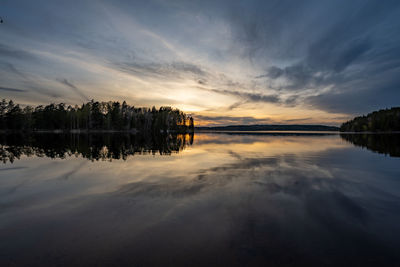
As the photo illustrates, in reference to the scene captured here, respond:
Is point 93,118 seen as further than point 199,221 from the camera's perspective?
Yes

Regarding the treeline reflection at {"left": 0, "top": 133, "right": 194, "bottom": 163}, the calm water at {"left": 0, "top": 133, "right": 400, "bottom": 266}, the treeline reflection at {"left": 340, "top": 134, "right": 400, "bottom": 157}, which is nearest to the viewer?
the calm water at {"left": 0, "top": 133, "right": 400, "bottom": 266}

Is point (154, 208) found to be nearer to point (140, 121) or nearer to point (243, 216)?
point (243, 216)

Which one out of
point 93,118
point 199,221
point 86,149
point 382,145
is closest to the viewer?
point 199,221

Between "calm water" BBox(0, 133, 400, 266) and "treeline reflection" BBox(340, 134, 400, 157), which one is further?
"treeline reflection" BBox(340, 134, 400, 157)

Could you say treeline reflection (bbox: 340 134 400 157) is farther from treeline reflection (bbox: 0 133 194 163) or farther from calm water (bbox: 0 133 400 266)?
treeline reflection (bbox: 0 133 194 163)

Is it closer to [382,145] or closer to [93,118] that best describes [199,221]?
[382,145]

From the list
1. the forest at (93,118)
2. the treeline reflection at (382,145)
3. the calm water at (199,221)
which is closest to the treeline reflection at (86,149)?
the calm water at (199,221)

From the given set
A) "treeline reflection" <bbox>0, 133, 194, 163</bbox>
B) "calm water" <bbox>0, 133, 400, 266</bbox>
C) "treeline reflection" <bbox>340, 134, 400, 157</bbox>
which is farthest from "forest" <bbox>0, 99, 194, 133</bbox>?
"calm water" <bbox>0, 133, 400, 266</bbox>

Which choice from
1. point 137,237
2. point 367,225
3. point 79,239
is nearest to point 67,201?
point 79,239

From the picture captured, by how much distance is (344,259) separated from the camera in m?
5.24

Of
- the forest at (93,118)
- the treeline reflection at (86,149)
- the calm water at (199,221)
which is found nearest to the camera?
the calm water at (199,221)

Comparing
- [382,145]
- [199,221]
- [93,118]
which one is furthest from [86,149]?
[93,118]

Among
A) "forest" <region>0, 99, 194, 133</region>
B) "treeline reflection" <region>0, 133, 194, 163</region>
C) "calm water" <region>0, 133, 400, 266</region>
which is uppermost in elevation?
"forest" <region>0, 99, 194, 133</region>

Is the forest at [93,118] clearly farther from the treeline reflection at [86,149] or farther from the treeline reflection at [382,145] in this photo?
the treeline reflection at [382,145]
